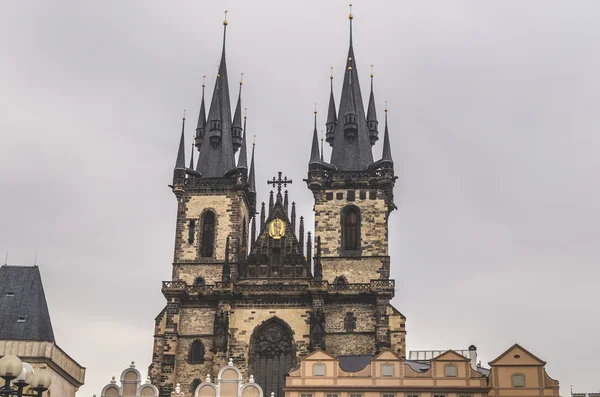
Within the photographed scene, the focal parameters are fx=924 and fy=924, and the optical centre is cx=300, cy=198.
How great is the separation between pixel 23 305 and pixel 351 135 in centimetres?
2579

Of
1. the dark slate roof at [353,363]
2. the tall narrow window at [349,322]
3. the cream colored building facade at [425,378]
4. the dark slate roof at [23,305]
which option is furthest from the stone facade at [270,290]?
the dark slate roof at [23,305]

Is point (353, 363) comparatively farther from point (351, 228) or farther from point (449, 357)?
point (351, 228)

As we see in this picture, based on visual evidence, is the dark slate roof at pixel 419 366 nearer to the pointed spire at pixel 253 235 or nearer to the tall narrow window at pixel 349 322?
the tall narrow window at pixel 349 322

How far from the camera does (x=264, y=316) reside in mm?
53375

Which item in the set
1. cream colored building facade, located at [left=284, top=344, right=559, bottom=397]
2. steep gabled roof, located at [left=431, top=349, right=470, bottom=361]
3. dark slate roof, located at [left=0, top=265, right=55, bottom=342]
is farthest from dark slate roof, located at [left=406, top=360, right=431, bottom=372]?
dark slate roof, located at [left=0, top=265, right=55, bottom=342]

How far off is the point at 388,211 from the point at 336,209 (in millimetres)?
3482

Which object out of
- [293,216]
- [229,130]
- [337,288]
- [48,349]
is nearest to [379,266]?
[337,288]

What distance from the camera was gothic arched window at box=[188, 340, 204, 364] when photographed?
52.7m

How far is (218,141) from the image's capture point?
6025 cm

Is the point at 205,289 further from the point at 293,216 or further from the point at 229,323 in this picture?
the point at 293,216

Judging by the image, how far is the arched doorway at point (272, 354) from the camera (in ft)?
170

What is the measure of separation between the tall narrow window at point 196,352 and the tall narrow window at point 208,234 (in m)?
5.77

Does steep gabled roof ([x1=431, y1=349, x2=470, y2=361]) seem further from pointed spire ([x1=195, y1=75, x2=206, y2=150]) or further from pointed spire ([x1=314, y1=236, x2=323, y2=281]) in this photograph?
pointed spire ([x1=195, y1=75, x2=206, y2=150])

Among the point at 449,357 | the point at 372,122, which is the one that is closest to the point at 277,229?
the point at 372,122
